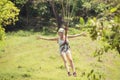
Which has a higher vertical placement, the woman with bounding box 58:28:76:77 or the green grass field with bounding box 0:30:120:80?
the woman with bounding box 58:28:76:77

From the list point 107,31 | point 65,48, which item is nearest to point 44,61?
point 65,48

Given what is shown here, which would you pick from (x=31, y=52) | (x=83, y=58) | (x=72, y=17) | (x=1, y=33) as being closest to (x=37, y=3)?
(x=72, y=17)

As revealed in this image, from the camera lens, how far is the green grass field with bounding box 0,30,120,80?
17.0m

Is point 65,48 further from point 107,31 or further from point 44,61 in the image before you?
point 107,31

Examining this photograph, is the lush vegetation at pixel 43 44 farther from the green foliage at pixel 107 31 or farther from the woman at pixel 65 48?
the green foliage at pixel 107 31

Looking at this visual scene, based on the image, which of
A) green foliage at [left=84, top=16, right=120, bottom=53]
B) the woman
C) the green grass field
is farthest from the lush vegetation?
green foliage at [left=84, top=16, right=120, bottom=53]

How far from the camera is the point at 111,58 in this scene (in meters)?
20.3

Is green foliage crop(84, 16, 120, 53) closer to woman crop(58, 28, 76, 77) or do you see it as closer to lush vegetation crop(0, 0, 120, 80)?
lush vegetation crop(0, 0, 120, 80)

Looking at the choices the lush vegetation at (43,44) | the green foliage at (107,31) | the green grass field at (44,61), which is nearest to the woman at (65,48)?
the lush vegetation at (43,44)

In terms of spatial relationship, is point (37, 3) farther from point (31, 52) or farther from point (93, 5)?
point (31, 52)

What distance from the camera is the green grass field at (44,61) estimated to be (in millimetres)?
17016

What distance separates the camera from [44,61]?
19875mm

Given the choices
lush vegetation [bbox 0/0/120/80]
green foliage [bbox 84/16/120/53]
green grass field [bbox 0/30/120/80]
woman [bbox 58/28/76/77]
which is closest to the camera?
green foliage [bbox 84/16/120/53]

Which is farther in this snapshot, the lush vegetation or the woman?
the lush vegetation
